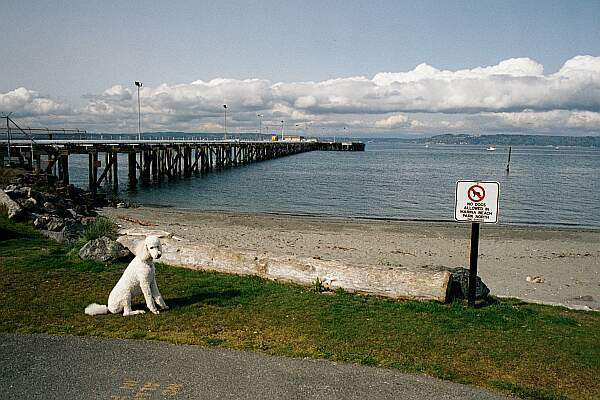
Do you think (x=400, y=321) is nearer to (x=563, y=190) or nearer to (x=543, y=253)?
(x=543, y=253)

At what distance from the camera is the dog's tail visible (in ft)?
22.8

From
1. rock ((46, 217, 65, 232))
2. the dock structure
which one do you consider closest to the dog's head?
rock ((46, 217, 65, 232))

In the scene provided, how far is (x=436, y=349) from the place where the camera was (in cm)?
600

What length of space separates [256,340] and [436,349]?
80.8 inches

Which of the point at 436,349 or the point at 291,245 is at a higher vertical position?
the point at 436,349

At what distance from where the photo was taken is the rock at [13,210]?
1346 cm

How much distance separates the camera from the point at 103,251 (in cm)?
1002

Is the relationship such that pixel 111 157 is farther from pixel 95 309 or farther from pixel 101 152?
pixel 95 309

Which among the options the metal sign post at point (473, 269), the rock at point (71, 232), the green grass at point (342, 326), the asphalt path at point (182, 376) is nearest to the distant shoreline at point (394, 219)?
the rock at point (71, 232)

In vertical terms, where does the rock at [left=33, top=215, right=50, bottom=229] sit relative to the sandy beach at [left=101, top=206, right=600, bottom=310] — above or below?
above

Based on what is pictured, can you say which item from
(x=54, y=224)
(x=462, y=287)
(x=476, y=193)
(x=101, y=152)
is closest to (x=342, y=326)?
(x=462, y=287)

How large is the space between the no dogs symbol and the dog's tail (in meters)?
5.35

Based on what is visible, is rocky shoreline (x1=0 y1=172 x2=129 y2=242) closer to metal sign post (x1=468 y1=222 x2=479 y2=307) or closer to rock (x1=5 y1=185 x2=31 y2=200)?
rock (x1=5 y1=185 x2=31 y2=200)

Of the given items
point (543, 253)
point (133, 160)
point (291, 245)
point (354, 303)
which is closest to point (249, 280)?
point (354, 303)
